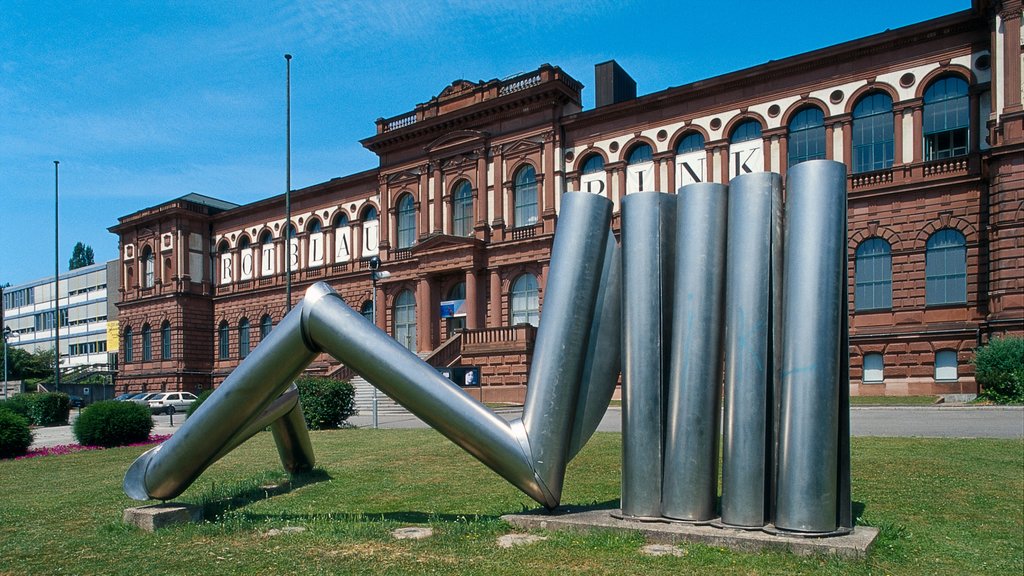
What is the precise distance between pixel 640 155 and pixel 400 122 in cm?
1603

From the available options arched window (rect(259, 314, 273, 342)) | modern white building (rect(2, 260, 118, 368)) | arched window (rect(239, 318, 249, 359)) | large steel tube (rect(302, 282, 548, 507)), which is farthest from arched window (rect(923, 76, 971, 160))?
modern white building (rect(2, 260, 118, 368))

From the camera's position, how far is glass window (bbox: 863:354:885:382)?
3084 centimetres

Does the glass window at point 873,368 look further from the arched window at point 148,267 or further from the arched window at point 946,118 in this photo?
the arched window at point 148,267

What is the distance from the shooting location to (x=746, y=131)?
35188 millimetres

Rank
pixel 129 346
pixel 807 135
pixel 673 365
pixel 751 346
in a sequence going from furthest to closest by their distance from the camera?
pixel 129 346 → pixel 807 135 → pixel 673 365 → pixel 751 346

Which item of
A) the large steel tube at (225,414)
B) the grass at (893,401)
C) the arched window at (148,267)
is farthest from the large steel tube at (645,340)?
the arched window at (148,267)

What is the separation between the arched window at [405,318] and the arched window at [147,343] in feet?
88.6

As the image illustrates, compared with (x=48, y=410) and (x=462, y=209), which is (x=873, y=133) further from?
(x=48, y=410)

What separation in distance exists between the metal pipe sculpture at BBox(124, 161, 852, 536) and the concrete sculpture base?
16cm

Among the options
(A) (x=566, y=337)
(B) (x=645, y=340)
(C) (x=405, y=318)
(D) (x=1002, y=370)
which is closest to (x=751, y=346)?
(B) (x=645, y=340)

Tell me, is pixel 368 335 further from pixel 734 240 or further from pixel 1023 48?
pixel 1023 48

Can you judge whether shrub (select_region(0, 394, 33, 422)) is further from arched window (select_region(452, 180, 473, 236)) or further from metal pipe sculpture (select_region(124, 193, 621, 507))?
metal pipe sculpture (select_region(124, 193, 621, 507))

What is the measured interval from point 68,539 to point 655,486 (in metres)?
5.67

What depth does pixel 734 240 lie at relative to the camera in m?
6.78
